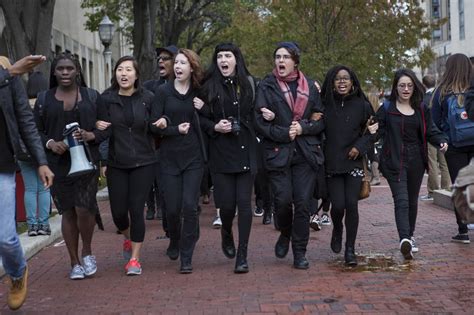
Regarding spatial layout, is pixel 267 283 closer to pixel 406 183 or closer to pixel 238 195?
pixel 238 195

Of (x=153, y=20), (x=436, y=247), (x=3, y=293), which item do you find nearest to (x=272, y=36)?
(x=153, y=20)

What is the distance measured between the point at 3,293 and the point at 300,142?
2.91m

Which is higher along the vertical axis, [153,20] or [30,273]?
[153,20]

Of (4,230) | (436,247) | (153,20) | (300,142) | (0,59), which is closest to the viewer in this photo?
(4,230)

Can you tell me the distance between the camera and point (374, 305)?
20.8ft

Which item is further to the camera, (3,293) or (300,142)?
(300,142)

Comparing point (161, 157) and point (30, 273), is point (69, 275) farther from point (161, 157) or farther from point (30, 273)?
point (161, 157)

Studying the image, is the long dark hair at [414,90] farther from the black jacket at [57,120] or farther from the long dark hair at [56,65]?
the long dark hair at [56,65]

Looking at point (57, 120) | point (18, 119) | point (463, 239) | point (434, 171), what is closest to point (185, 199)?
point (57, 120)

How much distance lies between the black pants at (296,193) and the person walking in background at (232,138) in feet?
0.88

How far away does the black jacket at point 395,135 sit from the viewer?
8.37 m

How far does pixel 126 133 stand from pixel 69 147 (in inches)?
22.8

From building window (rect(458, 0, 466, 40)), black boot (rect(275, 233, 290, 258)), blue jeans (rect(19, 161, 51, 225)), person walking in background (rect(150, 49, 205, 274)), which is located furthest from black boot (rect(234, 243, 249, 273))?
building window (rect(458, 0, 466, 40))

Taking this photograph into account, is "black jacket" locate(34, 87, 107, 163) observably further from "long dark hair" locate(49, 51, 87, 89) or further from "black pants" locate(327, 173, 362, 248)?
"black pants" locate(327, 173, 362, 248)
